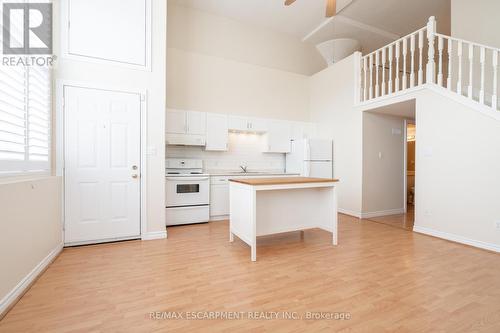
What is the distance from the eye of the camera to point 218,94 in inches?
198

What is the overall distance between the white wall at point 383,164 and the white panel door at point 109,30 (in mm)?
4207

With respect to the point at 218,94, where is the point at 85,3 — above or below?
above

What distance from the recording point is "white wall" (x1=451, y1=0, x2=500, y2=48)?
354 centimetres

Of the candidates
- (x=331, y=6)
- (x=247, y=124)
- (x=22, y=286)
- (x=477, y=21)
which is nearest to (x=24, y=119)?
(x=22, y=286)

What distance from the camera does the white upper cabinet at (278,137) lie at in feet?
17.5

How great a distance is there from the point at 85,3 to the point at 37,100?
5.03 ft

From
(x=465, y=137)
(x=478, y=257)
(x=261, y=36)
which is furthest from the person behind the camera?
(x=261, y=36)

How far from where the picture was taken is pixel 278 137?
17.8ft

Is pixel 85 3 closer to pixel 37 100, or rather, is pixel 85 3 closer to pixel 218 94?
pixel 37 100

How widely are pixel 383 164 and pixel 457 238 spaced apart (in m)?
2.01

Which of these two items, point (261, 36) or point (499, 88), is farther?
point (261, 36)

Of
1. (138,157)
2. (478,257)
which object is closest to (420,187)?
(478,257)

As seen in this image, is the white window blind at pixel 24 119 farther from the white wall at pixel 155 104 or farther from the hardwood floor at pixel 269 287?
the hardwood floor at pixel 269 287

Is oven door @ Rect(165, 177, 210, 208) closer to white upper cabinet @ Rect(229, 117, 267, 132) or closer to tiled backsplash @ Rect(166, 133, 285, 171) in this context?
tiled backsplash @ Rect(166, 133, 285, 171)
